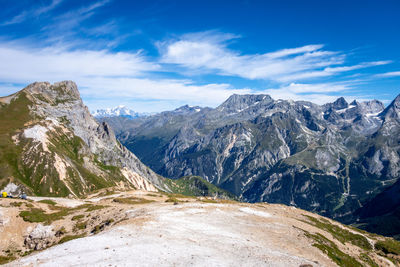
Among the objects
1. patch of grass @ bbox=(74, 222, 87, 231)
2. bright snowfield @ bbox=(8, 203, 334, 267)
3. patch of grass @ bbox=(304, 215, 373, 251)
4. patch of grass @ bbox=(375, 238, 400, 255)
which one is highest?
bright snowfield @ bbox=(8, 203, 334, 267)

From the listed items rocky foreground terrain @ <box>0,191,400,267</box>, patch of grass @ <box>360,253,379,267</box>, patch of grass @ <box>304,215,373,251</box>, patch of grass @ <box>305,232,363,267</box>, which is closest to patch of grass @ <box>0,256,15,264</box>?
rocky foreground terrain @ <box>0,191,400,267</box>

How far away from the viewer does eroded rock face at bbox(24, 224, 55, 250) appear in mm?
53156

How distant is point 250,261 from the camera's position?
3372cm

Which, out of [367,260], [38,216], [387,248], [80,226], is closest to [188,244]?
[80,226]

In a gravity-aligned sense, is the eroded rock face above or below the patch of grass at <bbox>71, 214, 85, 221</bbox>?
below

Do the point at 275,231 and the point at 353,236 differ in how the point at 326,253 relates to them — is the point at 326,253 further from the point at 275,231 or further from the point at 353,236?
the point at 353,236

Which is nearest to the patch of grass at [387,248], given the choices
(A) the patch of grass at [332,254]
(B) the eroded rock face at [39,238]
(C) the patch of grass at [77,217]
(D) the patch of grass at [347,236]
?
(D) the patch of grass at [347,236]

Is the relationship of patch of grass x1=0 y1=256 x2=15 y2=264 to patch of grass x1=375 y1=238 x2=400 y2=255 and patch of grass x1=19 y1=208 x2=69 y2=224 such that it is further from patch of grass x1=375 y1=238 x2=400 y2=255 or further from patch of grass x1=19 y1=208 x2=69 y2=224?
patch of grass x1=375 y1=238 x2=400 y2=255

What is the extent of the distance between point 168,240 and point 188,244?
3.17 metres

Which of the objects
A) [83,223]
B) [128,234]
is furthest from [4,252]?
[128,234]

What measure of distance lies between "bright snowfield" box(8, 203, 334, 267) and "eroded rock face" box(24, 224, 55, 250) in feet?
61.6

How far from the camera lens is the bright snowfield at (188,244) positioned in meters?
30.6

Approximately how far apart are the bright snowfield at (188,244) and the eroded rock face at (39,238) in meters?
18.8

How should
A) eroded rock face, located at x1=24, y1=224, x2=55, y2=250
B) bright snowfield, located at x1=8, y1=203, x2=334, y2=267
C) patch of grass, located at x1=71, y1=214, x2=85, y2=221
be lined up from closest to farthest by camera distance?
bright snowfield, located at x1=8, y1=203, x2=334, y2=267 < eroded rock face, located at x1=24, y1=224, x2=55, y2=250 < patch of grass, located at x1=71, y1=214, x2=85, y2=221
